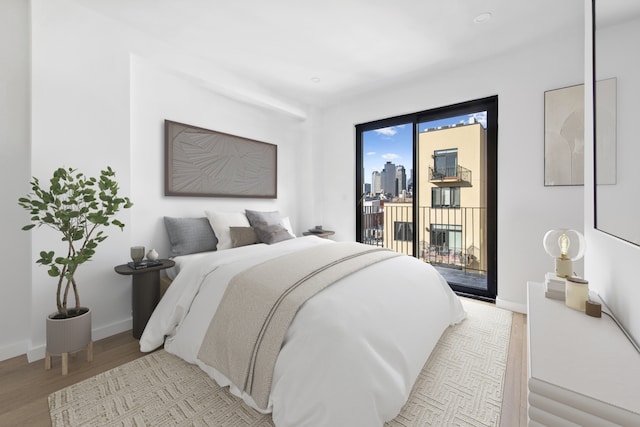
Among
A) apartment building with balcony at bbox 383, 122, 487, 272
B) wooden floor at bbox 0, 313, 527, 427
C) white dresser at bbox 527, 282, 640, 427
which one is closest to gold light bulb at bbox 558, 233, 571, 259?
white dresser at bbox 527, 282, 640, 427

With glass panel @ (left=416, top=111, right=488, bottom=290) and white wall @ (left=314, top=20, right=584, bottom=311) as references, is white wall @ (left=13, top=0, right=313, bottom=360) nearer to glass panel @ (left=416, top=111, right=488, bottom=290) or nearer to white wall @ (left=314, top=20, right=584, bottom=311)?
glass panel @ (left=416, top=111, right=488, bottom=290)

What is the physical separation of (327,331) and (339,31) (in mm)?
2596

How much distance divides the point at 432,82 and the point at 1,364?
4.84 meters

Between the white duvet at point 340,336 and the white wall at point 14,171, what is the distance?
3.19ft

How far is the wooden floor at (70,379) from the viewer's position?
1.42 m

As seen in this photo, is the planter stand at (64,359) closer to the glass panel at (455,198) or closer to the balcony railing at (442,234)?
the balcony railing at (442,234)

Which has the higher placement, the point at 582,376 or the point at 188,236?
the point at 188,236

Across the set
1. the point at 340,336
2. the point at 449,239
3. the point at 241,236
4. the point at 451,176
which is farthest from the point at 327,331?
the point at 449,239

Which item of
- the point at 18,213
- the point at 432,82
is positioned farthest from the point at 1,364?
the point at 432,82

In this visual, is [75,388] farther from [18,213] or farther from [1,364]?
[18,213]

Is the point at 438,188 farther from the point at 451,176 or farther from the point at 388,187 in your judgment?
the point at 388,187

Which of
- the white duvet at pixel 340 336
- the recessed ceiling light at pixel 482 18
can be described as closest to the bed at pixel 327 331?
the white duvet at pixel 340 336

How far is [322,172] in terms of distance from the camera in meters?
4.48

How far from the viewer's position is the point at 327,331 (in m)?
1.25
